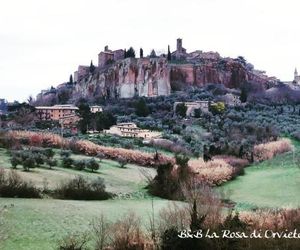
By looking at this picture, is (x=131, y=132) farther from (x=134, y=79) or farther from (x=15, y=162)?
(x=134, y=79)

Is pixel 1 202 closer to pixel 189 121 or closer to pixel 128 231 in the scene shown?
pixel 128 231

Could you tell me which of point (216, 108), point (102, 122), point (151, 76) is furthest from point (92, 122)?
point (151, 76)

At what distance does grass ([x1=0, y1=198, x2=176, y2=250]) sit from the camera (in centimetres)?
→ 1163

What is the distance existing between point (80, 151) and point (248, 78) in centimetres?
7862

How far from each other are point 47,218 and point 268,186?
12334 mm

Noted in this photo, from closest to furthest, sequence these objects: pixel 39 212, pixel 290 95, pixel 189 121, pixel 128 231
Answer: pixel 128 231 < pixel 39 212 < pixel 189 121 < pixel 290 95

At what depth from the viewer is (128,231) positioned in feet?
34.9

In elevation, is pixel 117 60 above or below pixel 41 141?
above

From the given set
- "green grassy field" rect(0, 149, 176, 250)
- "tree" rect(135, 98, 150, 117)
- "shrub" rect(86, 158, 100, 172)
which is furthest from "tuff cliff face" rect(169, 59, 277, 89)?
"green grassy field" rect(0, 149, 176, 250)

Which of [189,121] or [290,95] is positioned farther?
[290,95]

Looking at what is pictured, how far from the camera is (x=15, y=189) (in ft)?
53.8

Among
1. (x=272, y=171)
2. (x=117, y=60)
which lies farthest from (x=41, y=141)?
(x=117, y=60)

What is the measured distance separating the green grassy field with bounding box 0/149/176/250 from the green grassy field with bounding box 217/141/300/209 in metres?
3.51

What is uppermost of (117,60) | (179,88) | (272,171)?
(117,60)
